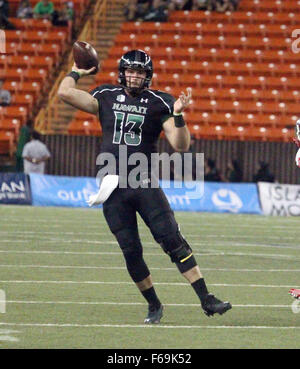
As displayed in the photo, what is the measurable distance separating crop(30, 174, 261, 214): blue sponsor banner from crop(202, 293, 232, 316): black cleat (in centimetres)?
1503

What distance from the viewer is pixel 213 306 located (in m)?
8.66

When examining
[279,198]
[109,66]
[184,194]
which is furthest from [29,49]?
A: [279,198]

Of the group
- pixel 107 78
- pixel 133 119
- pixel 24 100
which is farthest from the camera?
pixel 107 78

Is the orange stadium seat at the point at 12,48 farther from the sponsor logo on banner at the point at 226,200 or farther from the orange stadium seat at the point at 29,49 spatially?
the sponsor logo on banner at the point at 226,200

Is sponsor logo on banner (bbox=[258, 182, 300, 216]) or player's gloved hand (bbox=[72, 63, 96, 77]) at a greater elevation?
player's gloved hand (bbox=[72, 63, 96, 77])

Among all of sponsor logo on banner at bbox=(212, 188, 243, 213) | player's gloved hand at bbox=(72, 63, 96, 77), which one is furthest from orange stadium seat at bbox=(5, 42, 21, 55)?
player's gloved hand at bbox=(72, 63, 96, 77)

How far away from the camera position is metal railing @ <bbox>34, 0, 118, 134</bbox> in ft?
92.3

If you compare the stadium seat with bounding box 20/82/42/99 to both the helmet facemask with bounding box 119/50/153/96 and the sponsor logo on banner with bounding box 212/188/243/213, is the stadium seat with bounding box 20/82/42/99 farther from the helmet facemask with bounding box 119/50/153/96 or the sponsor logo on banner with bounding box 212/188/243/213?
the helmet facemask with bounding box 119/50/153/96

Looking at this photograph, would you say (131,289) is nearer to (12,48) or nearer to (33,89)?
(33,89)

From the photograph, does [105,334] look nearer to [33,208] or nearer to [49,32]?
[33,208]

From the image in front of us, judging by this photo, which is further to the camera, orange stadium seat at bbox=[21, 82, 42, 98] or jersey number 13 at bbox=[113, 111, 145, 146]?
orange stadium seat at bbox=[21, 82, 42, 98]

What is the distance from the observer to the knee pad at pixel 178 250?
8.72 m

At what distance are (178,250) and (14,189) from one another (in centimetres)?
1617
